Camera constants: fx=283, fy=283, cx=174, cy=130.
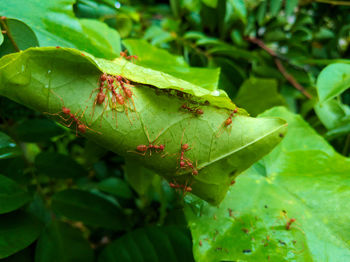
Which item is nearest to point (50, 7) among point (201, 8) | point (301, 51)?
point (201, 8)

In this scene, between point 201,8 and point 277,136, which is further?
point 201,8

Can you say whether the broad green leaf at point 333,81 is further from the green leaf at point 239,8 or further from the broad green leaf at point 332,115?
the green leaf at point 239,8

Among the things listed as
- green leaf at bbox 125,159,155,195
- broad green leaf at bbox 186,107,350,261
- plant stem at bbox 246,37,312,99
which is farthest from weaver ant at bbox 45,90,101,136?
plant stem at bbox 246,37,312,99

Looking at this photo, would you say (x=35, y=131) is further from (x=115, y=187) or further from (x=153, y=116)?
(x=153, y=116)

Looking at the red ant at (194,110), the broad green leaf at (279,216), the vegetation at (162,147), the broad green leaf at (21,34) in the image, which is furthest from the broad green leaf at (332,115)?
the broad green leaf at (21,34)

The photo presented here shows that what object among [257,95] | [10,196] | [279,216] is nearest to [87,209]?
[10,196]

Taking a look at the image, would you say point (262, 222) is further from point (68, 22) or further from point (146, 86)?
point (68, 22)

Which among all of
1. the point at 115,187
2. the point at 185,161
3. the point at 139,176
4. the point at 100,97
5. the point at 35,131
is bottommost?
the point at 115,187
